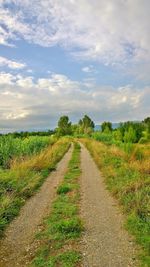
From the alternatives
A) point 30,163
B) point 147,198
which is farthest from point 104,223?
point 30,163

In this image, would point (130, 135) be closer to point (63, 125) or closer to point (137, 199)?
point (137, 199)

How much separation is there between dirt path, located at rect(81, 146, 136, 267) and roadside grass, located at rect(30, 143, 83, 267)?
21 cm

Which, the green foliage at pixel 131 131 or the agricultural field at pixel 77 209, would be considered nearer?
the agricultural field at pixel 77 209

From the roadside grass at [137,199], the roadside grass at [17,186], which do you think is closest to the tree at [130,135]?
the roadside grass at [17,186]

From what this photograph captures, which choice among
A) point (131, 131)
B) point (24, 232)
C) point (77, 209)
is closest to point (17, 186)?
point (77, 209)

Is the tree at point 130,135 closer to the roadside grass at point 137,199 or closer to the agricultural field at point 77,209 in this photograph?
the agricultural field at point 77,209

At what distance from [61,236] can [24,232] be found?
1.15m

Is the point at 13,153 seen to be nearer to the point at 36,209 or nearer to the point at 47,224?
the point at 36,209

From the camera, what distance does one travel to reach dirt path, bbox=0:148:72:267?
642cm

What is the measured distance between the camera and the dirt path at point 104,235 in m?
6.01

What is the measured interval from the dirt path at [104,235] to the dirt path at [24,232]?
1163mm

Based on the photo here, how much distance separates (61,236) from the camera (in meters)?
7.22

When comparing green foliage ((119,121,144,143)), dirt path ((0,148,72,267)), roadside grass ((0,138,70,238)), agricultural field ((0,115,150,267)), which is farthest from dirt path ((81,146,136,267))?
green foliage ((119,121,144,143))

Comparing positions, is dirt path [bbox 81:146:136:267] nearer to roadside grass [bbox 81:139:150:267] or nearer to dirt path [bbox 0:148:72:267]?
roadside grass [bbox 81:139:150:267]
